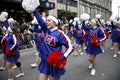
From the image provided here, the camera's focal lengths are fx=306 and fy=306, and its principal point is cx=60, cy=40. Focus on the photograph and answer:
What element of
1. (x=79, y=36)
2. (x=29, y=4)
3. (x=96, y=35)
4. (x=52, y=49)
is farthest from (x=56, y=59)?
(x=79, y=36)

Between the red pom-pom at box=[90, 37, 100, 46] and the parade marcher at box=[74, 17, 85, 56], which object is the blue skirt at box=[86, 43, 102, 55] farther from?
the parade marcher at box=[74, 17, 85, 56]

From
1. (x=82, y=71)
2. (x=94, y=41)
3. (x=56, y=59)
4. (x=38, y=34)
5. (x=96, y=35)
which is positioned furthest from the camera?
(x=38, y=34)

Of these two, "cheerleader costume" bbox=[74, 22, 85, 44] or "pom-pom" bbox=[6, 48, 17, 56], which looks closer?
"pom-pom" bbox=[6, 48, 17, 56]

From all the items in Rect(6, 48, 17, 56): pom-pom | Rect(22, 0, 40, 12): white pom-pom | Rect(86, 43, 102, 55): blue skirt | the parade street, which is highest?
Rect(22, 0, 40, 12): white pom-pom

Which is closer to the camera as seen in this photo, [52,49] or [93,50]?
[52,49]

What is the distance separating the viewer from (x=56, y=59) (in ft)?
19.3

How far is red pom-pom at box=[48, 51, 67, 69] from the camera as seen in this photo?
5.89m

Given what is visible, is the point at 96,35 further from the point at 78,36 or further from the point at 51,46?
the point at 78,36

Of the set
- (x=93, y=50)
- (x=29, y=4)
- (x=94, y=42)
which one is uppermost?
(x=29, y=4)

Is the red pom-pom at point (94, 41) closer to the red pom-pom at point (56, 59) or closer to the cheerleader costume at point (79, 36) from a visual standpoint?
the red pom-pom at point (56, 59)

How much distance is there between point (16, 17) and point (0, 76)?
17.8 m

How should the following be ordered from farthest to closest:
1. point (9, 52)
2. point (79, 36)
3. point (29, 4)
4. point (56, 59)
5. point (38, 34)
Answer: point (79, 36), point (38, 34), point (9, 52), point (56, 59), point (29, 4)

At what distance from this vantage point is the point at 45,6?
27891 millimetres

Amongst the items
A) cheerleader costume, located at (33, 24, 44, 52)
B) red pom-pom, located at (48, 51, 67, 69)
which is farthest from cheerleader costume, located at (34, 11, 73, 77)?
cheerleader costume, located at (33, 24, 44, 52)
